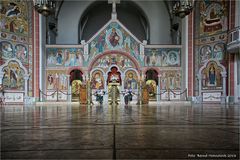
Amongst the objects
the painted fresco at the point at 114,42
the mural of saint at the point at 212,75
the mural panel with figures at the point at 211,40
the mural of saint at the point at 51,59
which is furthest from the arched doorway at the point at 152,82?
the mural of saint at the point at 51,59

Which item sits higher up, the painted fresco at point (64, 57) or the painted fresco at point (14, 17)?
the painted fresco at point (14, 17)

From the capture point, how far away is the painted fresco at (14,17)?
2216 cm

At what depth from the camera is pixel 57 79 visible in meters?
26.4

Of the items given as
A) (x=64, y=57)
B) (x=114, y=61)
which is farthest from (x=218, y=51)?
(x=64, y=57)

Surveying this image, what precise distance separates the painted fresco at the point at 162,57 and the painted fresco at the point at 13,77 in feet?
36.4

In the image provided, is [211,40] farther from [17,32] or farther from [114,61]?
[17,32]

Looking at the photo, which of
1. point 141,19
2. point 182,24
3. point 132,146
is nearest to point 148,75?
point 182,24

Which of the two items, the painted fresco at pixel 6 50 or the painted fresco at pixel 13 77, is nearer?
the painted fresco at pixel 6 50

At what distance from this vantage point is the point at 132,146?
5.27 ft

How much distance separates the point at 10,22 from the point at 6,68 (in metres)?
3.66

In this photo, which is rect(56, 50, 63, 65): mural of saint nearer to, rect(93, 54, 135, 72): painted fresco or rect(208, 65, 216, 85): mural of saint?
rect(93, 54, 135, 72): painted fresco

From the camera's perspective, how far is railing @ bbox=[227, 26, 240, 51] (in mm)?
20656

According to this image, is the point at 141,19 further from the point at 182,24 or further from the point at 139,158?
the point at 139,158

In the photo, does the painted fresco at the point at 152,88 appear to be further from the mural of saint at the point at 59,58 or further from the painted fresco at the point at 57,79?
the mural of saint at the point at 59,58
